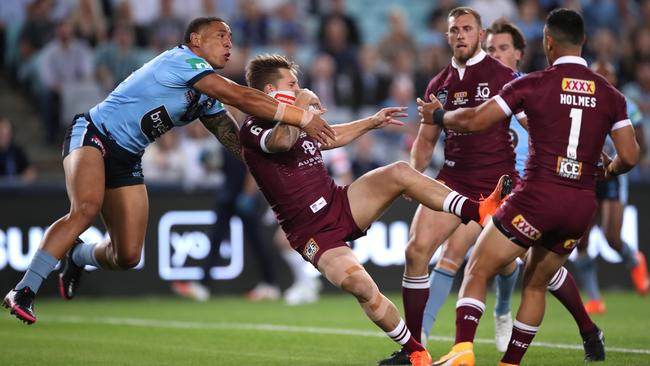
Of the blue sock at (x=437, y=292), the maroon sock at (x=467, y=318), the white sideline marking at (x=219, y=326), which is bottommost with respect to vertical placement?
the white sideline marking at (x=219, y=326)

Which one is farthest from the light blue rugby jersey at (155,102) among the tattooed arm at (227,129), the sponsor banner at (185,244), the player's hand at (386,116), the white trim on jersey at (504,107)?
the sponsor banner at (185,244)

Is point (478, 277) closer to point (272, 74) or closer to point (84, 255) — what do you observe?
point (272, 74)

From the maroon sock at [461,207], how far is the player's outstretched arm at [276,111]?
953 millimetres

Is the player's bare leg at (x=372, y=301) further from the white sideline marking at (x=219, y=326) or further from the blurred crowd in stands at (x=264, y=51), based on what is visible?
the blurred crowd in stands at (x=264, y=51)

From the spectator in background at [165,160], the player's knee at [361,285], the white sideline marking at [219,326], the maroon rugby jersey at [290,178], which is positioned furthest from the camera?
the spectator in background at [165,160]

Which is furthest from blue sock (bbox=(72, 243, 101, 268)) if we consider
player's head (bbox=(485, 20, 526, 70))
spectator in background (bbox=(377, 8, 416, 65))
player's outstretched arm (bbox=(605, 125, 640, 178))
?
spectator in background (bbox=(377, 8, 416, 65))

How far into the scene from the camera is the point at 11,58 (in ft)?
59.1

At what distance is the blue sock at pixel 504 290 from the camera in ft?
30.6

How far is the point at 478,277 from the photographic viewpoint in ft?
23.3

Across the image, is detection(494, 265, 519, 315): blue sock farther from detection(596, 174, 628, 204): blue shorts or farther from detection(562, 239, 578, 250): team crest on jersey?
detection(596, 174, 628, 204): blue shorts

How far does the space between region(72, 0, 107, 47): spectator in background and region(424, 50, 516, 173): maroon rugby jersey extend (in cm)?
1043

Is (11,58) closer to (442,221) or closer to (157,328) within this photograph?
(157,328)

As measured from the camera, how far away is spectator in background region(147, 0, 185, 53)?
1791cm

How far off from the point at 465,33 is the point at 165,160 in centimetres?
875
